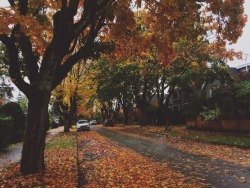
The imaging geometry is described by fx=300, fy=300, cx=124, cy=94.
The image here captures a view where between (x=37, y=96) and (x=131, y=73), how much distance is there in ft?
93.7

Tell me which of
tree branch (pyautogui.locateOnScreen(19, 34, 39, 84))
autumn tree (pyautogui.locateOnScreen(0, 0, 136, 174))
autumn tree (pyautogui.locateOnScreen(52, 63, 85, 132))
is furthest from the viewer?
autumn tree (pyautogui.locateOnScreen(52, 63, 85, 132))

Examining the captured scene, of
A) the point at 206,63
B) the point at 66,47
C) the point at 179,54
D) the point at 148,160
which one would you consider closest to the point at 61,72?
the point at 66,47

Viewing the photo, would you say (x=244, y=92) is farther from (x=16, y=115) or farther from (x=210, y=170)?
A: (x=16, y=115)

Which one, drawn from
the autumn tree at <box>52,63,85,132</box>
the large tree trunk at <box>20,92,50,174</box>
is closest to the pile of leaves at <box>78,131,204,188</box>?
the large tree trunk at <box>20,92,50,174</box>

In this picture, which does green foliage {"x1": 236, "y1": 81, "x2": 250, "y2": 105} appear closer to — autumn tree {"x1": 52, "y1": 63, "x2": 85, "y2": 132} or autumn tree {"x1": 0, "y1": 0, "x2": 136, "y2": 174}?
autumn tree {"x1": 0, "y1": 0, "x2": 136, "y2": 174}

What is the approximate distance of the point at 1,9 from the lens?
8547 millimetres

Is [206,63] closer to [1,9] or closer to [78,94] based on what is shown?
[78,94]

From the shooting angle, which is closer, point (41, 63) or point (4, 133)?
point (41, 63)

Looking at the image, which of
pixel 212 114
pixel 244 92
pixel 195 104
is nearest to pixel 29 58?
pixel 244 92

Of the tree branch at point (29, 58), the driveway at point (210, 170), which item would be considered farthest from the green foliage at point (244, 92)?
the tree branch at point (29, 58)

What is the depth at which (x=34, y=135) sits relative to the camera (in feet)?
31.4

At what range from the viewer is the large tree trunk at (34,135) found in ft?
31.4

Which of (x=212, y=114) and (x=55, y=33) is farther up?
(x=55, y=33)

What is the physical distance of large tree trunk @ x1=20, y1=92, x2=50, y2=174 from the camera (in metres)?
9.59
